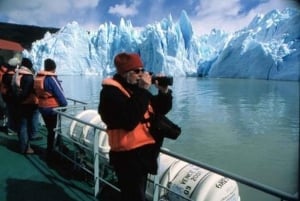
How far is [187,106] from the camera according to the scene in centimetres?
2428

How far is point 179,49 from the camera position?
A: 48.1 m

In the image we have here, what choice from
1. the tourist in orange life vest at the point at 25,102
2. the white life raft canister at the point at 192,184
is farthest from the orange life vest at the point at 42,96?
the white life raft canister at the point at 192,184

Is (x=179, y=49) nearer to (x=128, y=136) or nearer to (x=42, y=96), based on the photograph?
(x=42, y=96)

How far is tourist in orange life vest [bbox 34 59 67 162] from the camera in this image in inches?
143

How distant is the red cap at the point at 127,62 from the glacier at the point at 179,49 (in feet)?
135

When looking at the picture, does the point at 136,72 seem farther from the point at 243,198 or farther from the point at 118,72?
the point at 243,198

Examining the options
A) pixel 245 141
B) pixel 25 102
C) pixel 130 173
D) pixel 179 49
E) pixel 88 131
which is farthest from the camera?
pixel 179 49

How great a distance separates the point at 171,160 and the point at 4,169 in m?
1.76

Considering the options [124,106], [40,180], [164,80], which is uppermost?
[164,80]

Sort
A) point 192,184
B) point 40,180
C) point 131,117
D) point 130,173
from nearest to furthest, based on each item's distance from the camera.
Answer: point 131,117, point 130,173, point 192,184, point 40,180

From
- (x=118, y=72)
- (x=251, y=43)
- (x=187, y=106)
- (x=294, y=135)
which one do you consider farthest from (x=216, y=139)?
(x=251, y=43)

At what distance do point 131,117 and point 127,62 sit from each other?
10.5 inches

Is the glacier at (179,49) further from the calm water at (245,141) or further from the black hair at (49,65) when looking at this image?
the black hair at (49,65)

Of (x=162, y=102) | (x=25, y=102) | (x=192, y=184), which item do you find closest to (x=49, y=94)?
(x=25, y=102)
